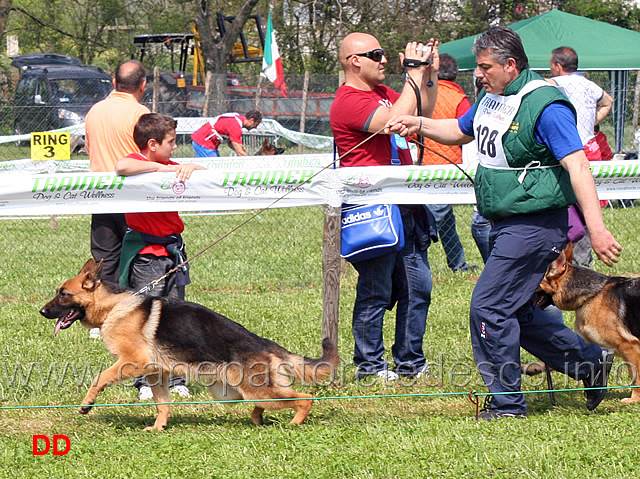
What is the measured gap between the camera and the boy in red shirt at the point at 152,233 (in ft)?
16.1

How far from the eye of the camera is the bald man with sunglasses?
4699 millimetres

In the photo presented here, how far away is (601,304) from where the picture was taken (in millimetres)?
4715

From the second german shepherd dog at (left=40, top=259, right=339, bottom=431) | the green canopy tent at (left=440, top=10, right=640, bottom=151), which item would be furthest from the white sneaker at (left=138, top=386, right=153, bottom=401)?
the green canopy tent at (left=440, top=10, right=640, bottom=151)

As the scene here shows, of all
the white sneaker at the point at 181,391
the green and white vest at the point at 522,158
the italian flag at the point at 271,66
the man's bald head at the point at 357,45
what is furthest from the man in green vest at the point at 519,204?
the italian flag at the point at 271,66

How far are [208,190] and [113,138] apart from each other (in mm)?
1036

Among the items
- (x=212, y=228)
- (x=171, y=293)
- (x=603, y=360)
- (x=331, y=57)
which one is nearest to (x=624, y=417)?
(x=603, y=360)

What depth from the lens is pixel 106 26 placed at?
34.2m

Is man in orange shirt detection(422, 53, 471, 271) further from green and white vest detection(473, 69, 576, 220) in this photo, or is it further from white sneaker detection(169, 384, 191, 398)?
white sneaker detection(169, 384, 191, 398)

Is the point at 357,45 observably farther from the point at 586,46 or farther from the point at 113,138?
the point at 586,46

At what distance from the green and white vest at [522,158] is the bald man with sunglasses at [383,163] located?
711mm

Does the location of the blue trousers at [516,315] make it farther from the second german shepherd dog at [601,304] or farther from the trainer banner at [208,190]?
the trainer banner at [208,190]

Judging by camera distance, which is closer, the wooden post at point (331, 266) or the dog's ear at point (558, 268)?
the dog's ear at point (558, 268)

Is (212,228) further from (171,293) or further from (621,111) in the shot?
(621,111)

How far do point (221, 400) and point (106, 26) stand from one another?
32500 mm
